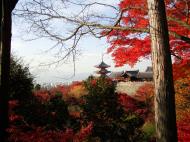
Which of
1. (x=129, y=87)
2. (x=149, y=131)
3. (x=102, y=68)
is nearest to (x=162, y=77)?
(x=149, y=131)

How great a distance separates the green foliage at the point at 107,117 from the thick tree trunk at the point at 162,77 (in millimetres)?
9434

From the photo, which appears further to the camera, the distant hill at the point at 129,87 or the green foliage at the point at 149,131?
the distant hill at the point at 129,87

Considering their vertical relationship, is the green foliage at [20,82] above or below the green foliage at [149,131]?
above

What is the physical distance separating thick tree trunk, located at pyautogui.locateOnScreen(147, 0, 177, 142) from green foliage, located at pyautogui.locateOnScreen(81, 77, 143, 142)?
9.43 m

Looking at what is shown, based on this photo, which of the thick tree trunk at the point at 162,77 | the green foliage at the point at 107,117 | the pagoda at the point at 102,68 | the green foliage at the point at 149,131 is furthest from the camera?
the pagoda at the point at 102,68

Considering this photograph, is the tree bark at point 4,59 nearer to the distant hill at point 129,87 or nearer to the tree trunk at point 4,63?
the tree trunk at point 4,63

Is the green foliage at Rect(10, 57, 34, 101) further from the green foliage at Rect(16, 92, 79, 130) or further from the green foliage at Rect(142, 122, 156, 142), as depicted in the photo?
the green foliage at Rect(142, 122, 156, 142)

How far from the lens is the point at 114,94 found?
60.8 feet

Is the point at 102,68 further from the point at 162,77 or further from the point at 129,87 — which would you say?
the point at 162,77

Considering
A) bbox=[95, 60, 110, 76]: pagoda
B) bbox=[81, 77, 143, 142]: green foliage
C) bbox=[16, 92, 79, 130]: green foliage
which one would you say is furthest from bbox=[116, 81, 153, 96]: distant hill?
bbox=[95, 60, 110, 76]: pagoda

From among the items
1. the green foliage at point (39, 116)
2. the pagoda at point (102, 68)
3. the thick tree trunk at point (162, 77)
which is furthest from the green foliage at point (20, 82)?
the pagoda at point (102, 68)

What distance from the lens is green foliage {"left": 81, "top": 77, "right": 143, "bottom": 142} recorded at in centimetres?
1759

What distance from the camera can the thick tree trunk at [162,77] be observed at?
26.7 ft

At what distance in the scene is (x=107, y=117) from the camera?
1802 centimetres
